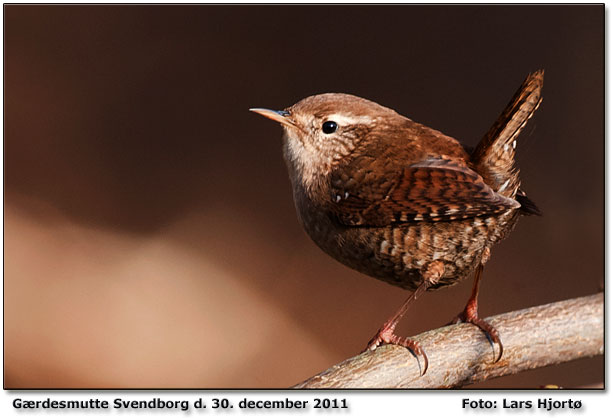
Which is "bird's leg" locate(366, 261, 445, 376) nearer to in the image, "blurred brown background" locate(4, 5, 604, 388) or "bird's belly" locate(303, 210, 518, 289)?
"bird's belly" locate(303, 210, 518, 289)

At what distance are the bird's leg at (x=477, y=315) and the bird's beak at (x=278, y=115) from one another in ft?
2.49

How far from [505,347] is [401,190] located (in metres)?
0.57

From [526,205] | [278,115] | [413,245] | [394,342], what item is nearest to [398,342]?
[394,342]

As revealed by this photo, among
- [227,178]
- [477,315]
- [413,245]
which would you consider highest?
[413,245]

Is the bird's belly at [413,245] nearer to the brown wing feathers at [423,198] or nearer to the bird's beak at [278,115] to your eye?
the brown wing feathers at [423,198]

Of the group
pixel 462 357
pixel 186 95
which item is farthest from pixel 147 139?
pixel 462 357

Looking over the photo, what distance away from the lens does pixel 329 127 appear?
234 cm

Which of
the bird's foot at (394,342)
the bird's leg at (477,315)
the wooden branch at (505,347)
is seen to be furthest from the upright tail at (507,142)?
the bird's foot at (394,342)

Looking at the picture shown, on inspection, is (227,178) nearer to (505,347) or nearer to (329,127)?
(329,127)

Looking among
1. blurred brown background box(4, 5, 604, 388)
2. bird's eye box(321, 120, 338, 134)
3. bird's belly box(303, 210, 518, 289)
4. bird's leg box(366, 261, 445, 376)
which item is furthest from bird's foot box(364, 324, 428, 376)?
bird's eye box(321, 120, 338, 134)

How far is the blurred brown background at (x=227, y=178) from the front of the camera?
251cm

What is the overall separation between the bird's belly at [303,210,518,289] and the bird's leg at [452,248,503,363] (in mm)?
122
